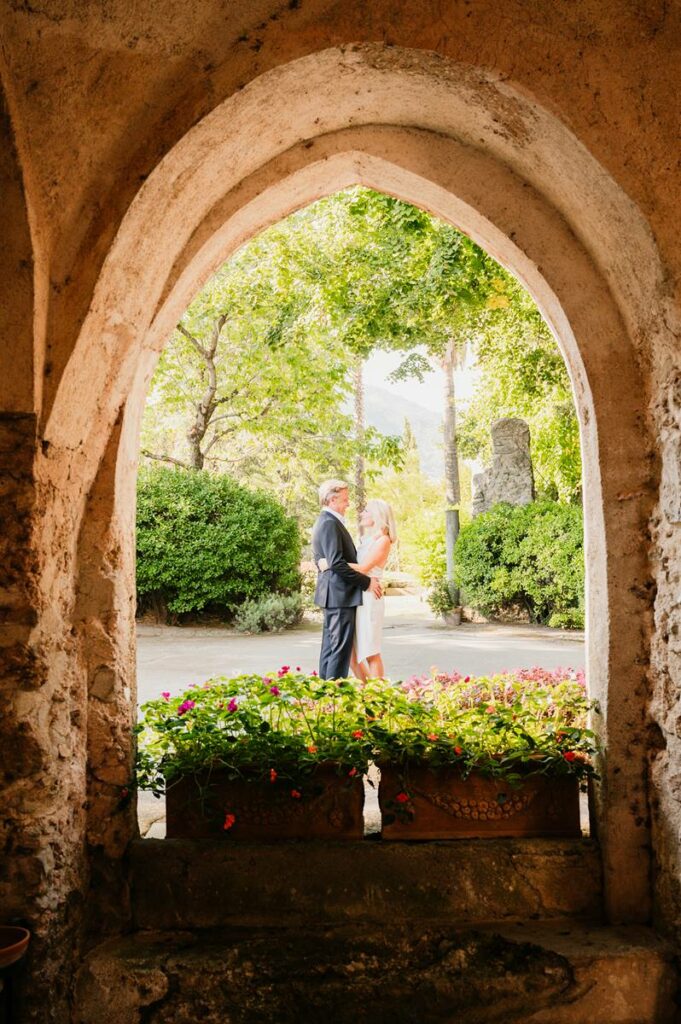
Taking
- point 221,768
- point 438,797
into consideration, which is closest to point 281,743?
point 221,768

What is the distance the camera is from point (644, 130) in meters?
2.33

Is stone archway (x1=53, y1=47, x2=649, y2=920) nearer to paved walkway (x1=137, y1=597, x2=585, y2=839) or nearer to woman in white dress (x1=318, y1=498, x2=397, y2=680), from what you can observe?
woman in white dress (x1=318, y1=498, x2=397, y2=680)

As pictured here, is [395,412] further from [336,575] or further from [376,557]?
[336,575]

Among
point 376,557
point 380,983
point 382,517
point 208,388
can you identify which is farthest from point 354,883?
point 208,388

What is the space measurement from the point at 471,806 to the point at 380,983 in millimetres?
674

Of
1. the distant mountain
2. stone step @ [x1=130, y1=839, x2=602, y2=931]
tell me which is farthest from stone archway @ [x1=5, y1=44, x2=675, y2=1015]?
the distant mountain

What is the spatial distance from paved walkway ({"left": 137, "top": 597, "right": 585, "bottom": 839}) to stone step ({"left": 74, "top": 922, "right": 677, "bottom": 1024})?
343cm

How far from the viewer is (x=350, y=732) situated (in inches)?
116

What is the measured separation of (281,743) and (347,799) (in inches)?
12.8

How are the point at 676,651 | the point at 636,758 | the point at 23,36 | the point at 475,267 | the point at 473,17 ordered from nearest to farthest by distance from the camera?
1. the point at 23,36
2. the point at 473,17
3. the point at 676,651
4. the point at 636,758
5. the point at 475,267

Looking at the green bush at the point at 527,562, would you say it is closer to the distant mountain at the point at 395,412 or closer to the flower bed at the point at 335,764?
the flower bed at the point at 335,764

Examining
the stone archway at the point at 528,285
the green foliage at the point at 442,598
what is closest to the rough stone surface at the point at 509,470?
the green foliage at the point at 442,598

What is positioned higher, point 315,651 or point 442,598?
point 442,598

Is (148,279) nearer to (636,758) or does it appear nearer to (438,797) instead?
(438,797)
